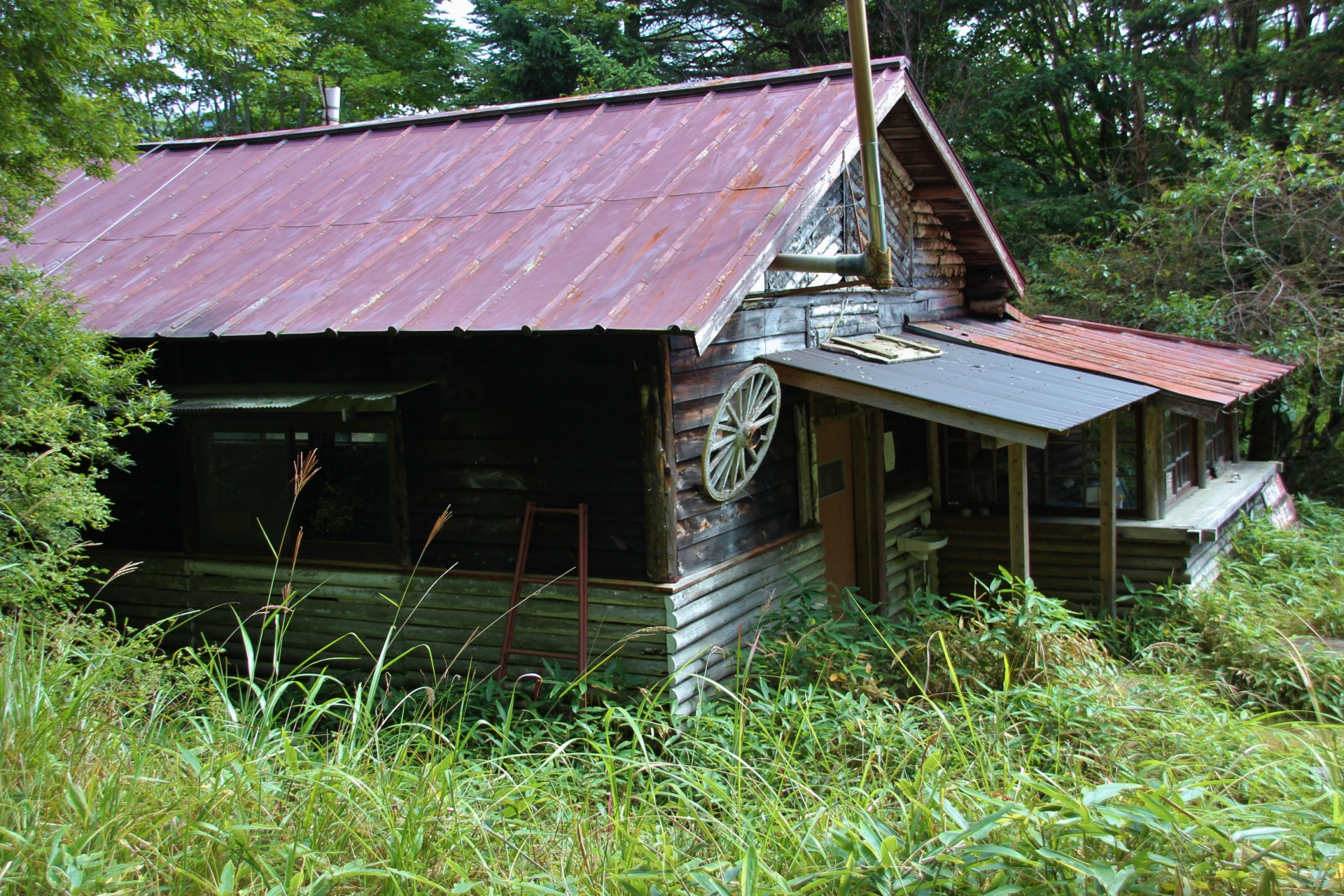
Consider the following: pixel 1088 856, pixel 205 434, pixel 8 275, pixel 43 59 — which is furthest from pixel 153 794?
pixel 205 434

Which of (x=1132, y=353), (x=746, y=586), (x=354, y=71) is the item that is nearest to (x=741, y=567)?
(x=746, y=586)

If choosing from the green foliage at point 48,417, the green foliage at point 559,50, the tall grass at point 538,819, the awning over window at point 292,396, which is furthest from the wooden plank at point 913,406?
the green foliage at point 559,50

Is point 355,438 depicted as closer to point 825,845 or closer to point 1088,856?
point 825,845

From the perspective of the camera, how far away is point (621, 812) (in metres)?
2.85

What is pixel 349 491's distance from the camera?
6859 millimetres

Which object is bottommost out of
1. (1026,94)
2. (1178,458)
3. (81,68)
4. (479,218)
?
(1178,458)

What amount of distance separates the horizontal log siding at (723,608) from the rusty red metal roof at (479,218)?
1.74 metres

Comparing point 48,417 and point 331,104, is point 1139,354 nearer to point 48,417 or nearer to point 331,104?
point 48,417

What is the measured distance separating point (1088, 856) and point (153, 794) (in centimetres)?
255

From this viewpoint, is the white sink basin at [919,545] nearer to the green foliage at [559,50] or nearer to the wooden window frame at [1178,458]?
the wooden window frame at [1178,458]

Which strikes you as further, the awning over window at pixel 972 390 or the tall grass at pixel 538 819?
the awning over window at pixel 972 390

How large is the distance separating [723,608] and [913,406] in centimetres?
174

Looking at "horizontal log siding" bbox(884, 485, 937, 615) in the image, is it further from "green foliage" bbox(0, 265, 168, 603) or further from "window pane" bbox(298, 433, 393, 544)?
"green foliage" bbox(0, 265, 168, 603)

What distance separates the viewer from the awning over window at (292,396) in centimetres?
603
